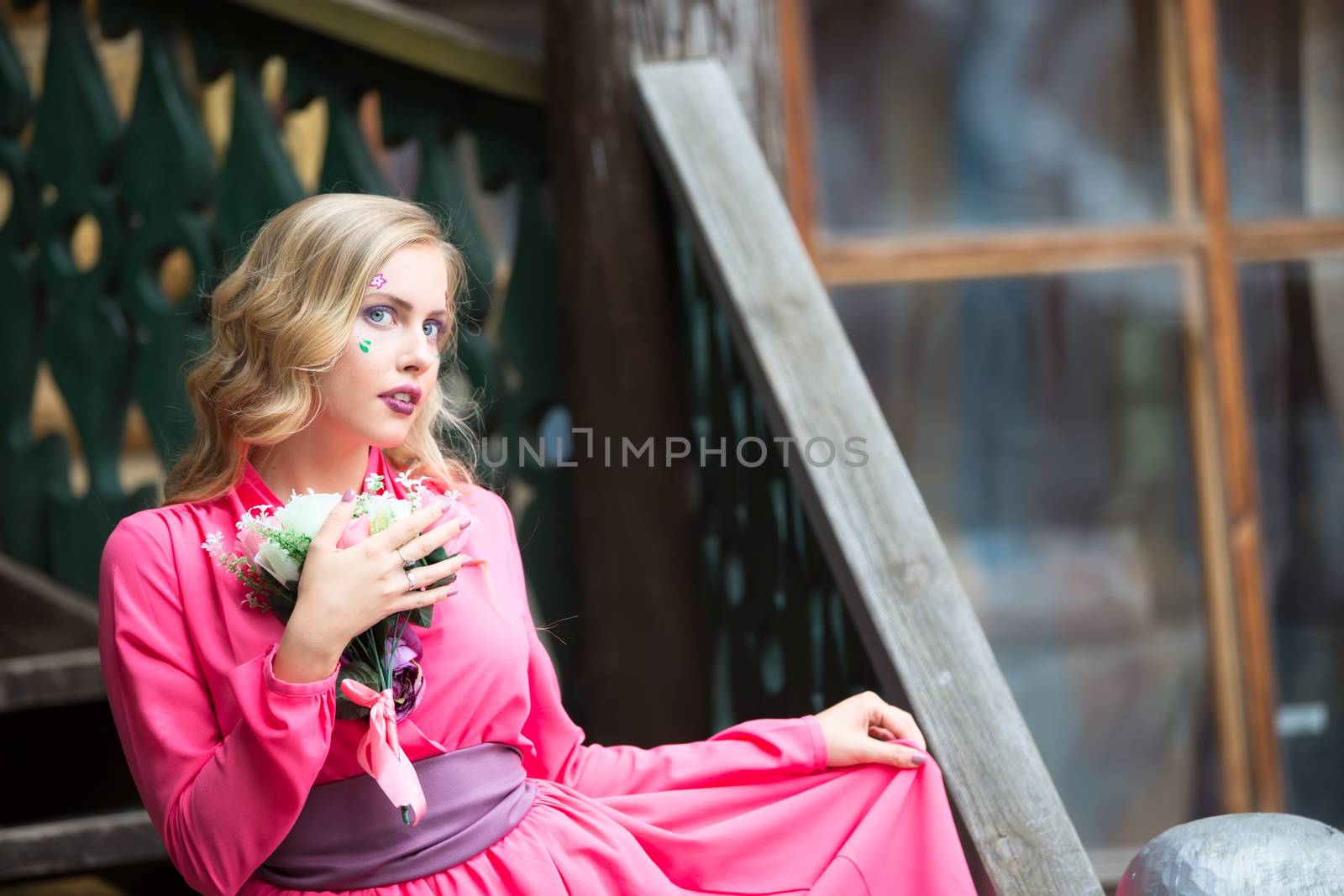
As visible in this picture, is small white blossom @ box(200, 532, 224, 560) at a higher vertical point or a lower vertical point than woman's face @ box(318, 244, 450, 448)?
lower

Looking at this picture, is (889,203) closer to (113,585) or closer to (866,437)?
(866,437)

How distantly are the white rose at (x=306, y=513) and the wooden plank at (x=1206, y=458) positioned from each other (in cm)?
249

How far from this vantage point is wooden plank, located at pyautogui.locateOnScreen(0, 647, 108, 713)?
2709mm

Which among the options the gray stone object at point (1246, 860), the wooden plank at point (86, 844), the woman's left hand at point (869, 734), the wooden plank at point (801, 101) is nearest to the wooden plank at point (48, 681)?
the wooden plank at point (86, 844)

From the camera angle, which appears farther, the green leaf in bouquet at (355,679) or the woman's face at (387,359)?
the woman's face at (387,359)

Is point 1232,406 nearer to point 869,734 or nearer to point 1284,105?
point 1284,105

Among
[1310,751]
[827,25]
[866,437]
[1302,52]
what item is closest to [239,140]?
[827,25]

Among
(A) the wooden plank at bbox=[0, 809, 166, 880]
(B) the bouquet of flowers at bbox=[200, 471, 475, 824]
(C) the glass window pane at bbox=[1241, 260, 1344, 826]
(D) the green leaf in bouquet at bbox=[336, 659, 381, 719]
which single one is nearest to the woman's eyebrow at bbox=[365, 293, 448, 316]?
(B) the bouquet of flowers at bbox=[200, 471, 475, 824]

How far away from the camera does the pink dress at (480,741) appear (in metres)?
1.59

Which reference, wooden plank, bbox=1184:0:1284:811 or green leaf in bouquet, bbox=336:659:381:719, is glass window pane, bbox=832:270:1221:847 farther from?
green leaf in bouquet, bbox=336:659:381:719

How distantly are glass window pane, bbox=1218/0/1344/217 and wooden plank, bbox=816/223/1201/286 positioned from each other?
0.81 ft

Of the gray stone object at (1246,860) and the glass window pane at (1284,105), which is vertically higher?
the glass window pane at (1284,105)

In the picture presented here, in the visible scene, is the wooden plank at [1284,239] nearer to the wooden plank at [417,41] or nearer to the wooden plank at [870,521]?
the wooden plank at [870,521]

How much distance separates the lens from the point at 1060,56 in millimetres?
3561
